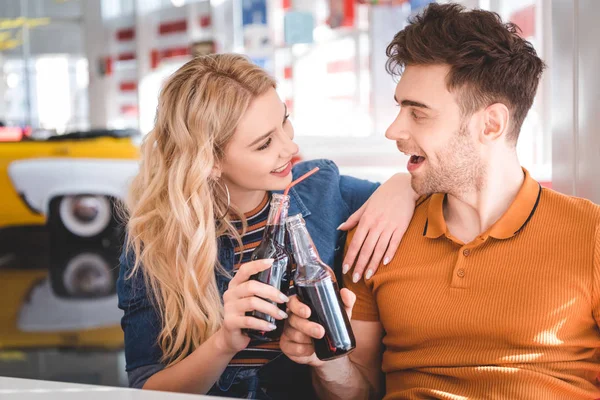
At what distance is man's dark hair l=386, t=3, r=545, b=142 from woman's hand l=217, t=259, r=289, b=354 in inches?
25.2

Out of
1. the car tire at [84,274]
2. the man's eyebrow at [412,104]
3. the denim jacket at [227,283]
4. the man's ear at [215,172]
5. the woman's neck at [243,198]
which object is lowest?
the car tire at [84,274]

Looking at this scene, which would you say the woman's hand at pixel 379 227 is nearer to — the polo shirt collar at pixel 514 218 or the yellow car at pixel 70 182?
the polo shirt collar at pixel 514 218

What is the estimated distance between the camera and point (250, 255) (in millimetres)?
1797

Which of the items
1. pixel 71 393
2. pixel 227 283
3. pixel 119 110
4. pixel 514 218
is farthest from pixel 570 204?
pixel 119 110

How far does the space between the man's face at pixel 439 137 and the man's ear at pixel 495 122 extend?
30mm

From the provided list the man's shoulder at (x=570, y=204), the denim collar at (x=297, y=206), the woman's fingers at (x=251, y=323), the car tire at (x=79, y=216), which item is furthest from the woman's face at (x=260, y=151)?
the car tire at (x=79, y=216)

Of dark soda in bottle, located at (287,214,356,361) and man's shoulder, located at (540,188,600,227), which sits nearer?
dark soda in bottle, located at (287,214,356,361)

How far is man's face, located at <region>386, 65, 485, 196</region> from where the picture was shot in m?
1.62

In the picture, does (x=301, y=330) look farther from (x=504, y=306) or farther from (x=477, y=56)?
(x=477, y=56)

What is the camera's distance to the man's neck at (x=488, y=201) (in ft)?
5.34

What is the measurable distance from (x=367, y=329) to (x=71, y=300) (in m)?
3.00

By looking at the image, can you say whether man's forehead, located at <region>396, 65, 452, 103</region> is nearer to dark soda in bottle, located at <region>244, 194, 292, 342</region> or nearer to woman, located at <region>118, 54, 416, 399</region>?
woman, located at <region>118, 54, 416, 399</region>

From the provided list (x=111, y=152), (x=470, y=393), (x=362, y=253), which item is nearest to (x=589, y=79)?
(x=362, y=253)

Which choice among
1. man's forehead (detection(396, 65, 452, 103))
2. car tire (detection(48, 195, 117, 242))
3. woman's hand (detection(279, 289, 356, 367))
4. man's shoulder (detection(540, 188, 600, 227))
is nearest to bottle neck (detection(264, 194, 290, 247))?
woman's hand (detection(279, 289, 356, 367))
